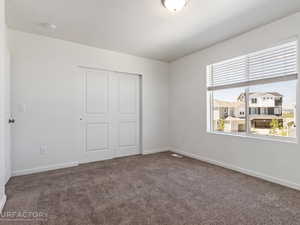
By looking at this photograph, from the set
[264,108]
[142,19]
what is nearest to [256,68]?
[264,108]

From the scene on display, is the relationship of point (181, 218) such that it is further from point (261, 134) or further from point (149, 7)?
point (149, 7)

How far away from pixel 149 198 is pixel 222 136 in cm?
197

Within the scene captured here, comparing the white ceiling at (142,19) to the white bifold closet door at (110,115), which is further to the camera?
the white bifold closet door at (110,115)

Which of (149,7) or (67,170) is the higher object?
(149,7)

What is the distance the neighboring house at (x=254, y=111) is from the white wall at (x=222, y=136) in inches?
10.9

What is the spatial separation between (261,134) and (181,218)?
2.04m

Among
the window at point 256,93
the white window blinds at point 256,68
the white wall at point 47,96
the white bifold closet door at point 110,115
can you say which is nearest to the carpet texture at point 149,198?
the white wall at point 47,96

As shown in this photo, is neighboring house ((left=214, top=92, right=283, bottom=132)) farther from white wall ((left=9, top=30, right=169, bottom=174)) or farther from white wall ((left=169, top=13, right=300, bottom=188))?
white wall ((left=9, top=30, right=169, bottom=174))

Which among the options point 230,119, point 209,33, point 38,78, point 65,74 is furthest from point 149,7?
point 230,119

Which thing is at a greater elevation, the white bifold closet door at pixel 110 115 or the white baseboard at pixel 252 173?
the white bifold closet door at pixel 110 115

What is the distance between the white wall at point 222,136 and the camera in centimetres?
235

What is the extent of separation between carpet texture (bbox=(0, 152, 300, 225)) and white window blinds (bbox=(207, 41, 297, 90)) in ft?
5.40

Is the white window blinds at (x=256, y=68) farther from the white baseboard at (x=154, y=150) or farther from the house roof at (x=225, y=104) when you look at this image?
the white baseboard at (x=154, y=150)

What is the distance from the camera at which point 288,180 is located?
2312 millimetres
